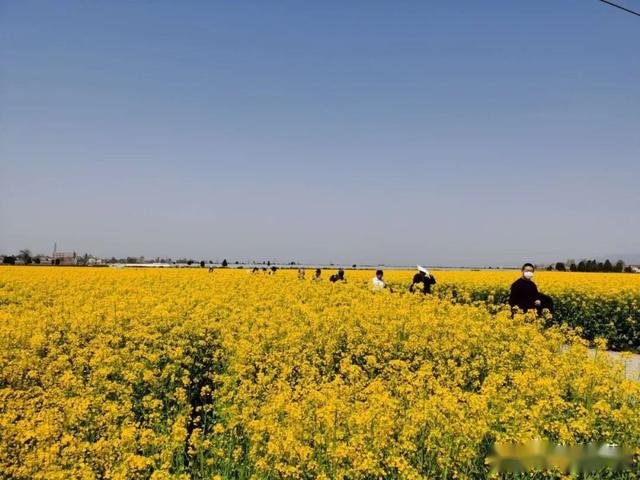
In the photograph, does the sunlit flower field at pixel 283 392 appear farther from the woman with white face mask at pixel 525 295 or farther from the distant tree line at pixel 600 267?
the distant tree line at pixel 600 267

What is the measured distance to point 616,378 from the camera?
6258mm

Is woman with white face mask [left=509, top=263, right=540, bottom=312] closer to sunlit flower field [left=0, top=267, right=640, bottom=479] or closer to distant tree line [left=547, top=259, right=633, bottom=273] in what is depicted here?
sunlit flower field [left=0, top=267, right=640, bottom=479]

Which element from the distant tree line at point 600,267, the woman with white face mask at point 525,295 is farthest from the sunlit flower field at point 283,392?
the distant tree line at point 600,267

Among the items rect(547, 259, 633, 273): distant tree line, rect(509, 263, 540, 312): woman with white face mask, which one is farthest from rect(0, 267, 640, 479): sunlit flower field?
rect(547, 259, 633, 273): distant tree line

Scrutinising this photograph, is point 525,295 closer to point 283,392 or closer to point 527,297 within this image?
point 527,297

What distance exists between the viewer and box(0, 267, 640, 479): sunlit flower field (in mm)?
4273

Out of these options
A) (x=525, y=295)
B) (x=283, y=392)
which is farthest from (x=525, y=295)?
(x=283, y=392)

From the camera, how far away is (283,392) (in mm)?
5535

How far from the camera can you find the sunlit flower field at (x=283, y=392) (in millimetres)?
4273

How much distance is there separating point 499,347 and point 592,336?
11153mm

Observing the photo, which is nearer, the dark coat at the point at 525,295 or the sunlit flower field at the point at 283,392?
the sunlit flower field at the point at 283,392

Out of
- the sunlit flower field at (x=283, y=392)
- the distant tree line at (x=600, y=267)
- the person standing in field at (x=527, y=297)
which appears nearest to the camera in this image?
the sunlit flower field at (x=283, y=392)

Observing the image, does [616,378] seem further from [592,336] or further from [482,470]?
[592,336]

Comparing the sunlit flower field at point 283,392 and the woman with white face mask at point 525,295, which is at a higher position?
the woman with white face mask at point 525,295
